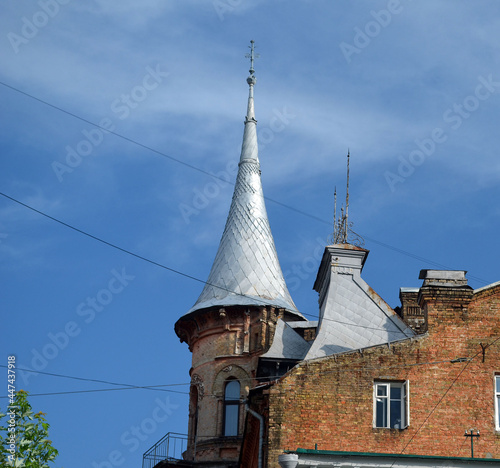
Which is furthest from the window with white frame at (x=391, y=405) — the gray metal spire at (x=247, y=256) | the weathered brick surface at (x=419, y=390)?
the gray metal spire at (x=247, y=256)

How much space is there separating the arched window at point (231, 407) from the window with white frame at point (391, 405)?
12434 mm

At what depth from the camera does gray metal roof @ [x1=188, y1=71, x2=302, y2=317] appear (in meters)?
48.3

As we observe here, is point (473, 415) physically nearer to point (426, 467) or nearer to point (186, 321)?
point (426, 467)

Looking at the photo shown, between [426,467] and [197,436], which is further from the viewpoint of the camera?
[197,436]

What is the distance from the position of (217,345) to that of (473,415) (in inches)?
593

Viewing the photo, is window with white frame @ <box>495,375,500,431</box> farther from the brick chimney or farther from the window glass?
the window glass

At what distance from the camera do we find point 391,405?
34875 mm

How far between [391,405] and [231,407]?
513 inches

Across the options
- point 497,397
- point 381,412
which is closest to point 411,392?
point 381,412

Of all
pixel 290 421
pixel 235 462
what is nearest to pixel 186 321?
pixel 235 462

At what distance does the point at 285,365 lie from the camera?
139 ft

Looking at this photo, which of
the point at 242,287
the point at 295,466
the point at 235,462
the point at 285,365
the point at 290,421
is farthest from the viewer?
the point at 242,287

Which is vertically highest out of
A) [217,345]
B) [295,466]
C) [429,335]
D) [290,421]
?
[217,345]

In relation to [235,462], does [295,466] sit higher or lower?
lower
